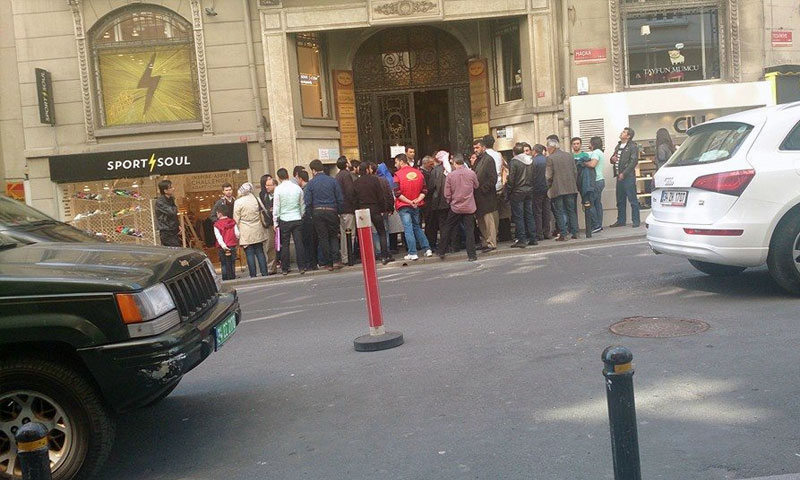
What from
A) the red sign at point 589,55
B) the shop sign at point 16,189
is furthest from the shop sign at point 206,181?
the red sign at point 589,55

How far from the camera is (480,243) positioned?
15266mm

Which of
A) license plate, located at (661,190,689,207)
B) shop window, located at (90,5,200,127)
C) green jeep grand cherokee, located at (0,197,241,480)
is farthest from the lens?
shop window, located at (90,5,200,127)

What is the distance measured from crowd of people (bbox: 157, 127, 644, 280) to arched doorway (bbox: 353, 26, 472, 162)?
15.1ft

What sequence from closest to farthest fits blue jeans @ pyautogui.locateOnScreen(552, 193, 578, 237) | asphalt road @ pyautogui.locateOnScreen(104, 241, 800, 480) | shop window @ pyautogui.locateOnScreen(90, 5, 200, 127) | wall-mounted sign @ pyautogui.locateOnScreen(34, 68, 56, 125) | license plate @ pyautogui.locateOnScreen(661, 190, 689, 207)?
asphalt road @ pyautogui.locateOnScreen(104, 241, 800, 480), license plate @ pyautogui.locateOnScreen(661, 190, 689, 207), blue jeans @ pyautogui.locateOnScreen(552, 193, 578, 237), wall-mounted sign @ pyautogui.locateOnScreen(34, 68, 56, 125), shop window @ pyautogui.locateOnScreen(90, 5, 200, 127)

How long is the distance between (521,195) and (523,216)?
0.47 metres

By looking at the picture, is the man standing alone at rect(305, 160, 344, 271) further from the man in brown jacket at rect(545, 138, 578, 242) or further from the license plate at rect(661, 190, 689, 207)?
the license plate at rect(661, 190, 689, 207)

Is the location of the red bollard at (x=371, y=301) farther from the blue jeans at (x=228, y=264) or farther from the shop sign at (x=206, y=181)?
the shop sign at (x=206, y=181)

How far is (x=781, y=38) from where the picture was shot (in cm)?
1806

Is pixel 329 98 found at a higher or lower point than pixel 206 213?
higher

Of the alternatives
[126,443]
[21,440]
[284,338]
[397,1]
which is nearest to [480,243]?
[397,1]

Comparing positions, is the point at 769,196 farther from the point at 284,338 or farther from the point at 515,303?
the point at 284,338

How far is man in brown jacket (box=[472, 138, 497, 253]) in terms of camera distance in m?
13.9

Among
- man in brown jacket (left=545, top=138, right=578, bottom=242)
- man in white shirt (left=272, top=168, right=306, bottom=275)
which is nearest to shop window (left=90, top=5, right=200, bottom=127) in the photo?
man in white shirt (left=272, top=168, right=306, bottom=275)

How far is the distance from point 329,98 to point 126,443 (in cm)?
1441
